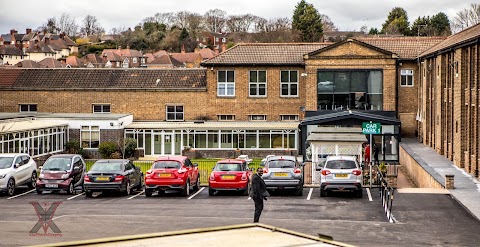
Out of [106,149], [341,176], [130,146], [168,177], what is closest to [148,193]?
[168,177]

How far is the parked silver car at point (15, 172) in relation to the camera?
93.1 ft

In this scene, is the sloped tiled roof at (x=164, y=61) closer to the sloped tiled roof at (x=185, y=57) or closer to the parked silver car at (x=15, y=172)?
the sloped tiled roof at (x=185, y=57)

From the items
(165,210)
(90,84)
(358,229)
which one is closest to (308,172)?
(165,210)

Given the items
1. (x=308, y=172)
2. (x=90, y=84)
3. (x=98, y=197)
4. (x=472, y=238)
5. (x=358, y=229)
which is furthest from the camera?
(x=90, y=84)

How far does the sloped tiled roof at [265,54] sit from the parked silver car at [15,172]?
21.6 metres

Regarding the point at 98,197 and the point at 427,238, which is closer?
the point at 427,238

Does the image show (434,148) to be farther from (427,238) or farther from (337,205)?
(427,238)

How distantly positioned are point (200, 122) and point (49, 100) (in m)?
11.2

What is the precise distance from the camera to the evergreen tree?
395ft

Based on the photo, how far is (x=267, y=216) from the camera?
74.5 feet

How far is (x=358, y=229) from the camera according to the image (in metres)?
20.1

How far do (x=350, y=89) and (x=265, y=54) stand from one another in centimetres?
660

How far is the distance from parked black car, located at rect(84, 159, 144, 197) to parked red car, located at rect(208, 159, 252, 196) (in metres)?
3.18

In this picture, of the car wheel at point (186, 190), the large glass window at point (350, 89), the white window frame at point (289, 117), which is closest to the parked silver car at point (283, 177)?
the car wheel at point (186, 190)
